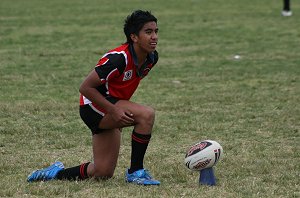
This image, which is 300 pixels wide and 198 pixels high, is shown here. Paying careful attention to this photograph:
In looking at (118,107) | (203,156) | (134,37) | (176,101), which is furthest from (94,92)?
(176,101)

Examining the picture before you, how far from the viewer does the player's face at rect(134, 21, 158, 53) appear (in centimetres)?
618

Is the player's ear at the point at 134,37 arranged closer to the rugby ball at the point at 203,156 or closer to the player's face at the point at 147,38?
the player's face at the point at 147,38

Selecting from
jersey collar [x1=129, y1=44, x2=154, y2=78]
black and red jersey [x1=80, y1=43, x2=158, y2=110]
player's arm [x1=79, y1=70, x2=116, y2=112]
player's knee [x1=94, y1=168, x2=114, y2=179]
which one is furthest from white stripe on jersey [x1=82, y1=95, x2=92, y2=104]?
player's knee [x1=94, y1=168, x2=114, y2=179]

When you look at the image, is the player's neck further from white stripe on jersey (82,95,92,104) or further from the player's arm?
white stripe on jersey (82,95,92,104)

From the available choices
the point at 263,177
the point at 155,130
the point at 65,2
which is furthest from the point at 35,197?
the point at 65,2

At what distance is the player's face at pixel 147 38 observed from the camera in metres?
6.18

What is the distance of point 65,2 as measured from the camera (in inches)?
1128

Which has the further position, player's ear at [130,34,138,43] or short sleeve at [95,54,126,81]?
player's ear at [130,34,138,43]

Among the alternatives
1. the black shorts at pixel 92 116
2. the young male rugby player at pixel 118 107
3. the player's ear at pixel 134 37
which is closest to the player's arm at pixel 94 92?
the young male rugby player at pixel 118 107

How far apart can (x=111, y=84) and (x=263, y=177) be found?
1.54 m

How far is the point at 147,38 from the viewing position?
6180 mm

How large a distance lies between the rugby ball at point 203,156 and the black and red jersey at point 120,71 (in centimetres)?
→ 75

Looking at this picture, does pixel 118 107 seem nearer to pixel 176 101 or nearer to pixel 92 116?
pixel 92 116

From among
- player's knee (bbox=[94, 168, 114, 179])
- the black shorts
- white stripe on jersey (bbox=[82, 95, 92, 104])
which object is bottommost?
player's knee (bbox=[94, 168, 114, 179])
